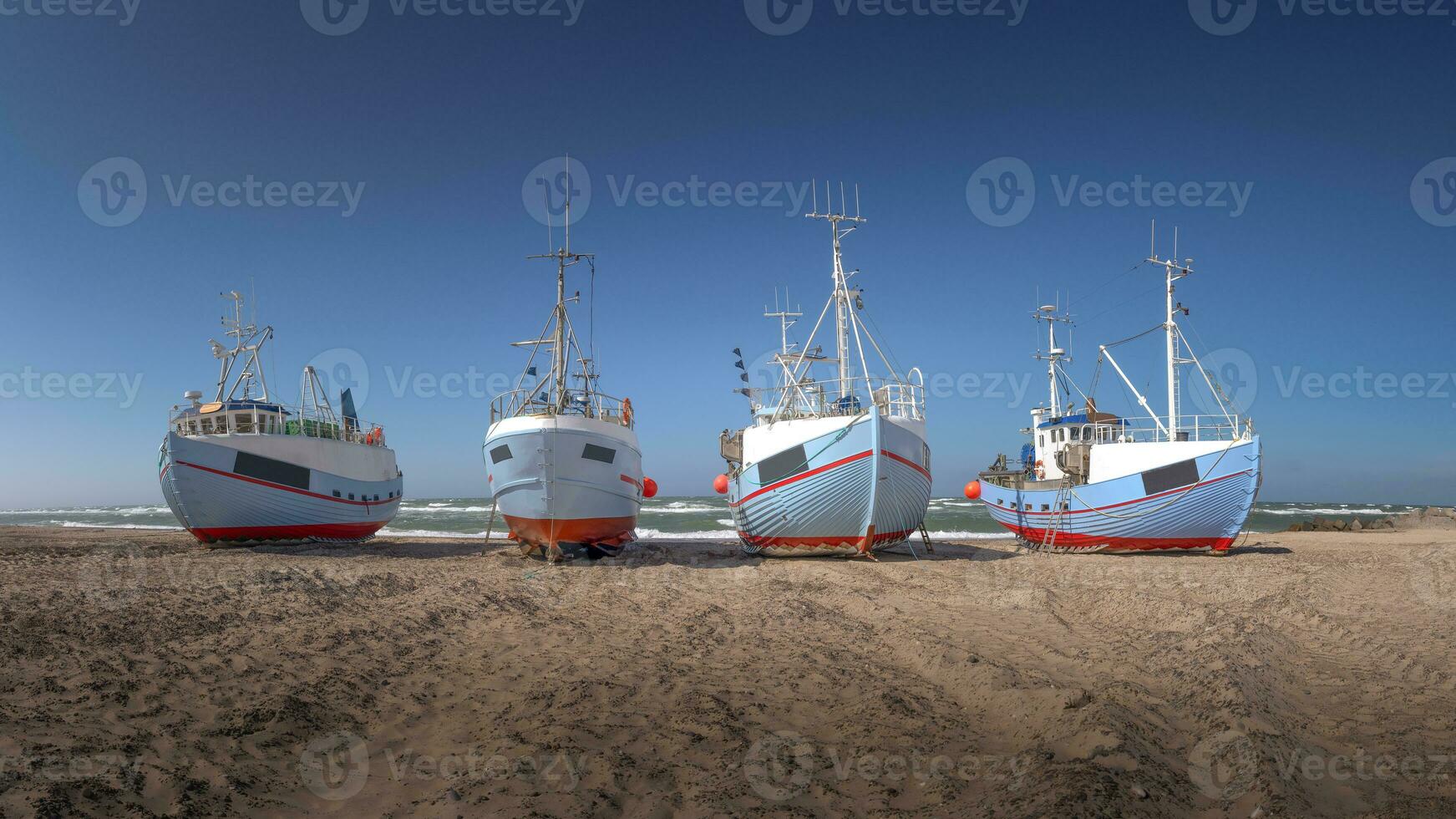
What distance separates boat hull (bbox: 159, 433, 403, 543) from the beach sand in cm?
693

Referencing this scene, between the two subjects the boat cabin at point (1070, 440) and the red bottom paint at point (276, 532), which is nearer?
the red bottom paint at point (276, 532)

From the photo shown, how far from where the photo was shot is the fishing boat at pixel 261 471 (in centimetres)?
1806

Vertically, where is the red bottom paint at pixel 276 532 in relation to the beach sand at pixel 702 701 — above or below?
above

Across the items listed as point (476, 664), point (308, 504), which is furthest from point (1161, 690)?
point (308, 504)

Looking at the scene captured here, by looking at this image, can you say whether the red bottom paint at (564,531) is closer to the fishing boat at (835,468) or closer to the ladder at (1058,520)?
the fishing boat at (835,468)

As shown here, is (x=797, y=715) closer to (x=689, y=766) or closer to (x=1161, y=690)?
(x=689, y=766)

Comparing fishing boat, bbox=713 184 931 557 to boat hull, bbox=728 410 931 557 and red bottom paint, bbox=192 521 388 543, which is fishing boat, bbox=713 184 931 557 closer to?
boat hull, bbox=728 410 931 557

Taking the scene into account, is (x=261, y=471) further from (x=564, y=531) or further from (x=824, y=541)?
(x=824, y=541)

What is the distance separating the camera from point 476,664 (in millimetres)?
7102

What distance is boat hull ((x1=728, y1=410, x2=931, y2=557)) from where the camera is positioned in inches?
619

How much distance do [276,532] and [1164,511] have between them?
84.3ft

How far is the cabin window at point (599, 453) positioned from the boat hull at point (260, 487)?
9.84m

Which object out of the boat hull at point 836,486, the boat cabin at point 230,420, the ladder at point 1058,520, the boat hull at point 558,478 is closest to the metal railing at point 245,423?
the boat cabin at point 230,420

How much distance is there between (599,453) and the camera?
1652 centimetres
